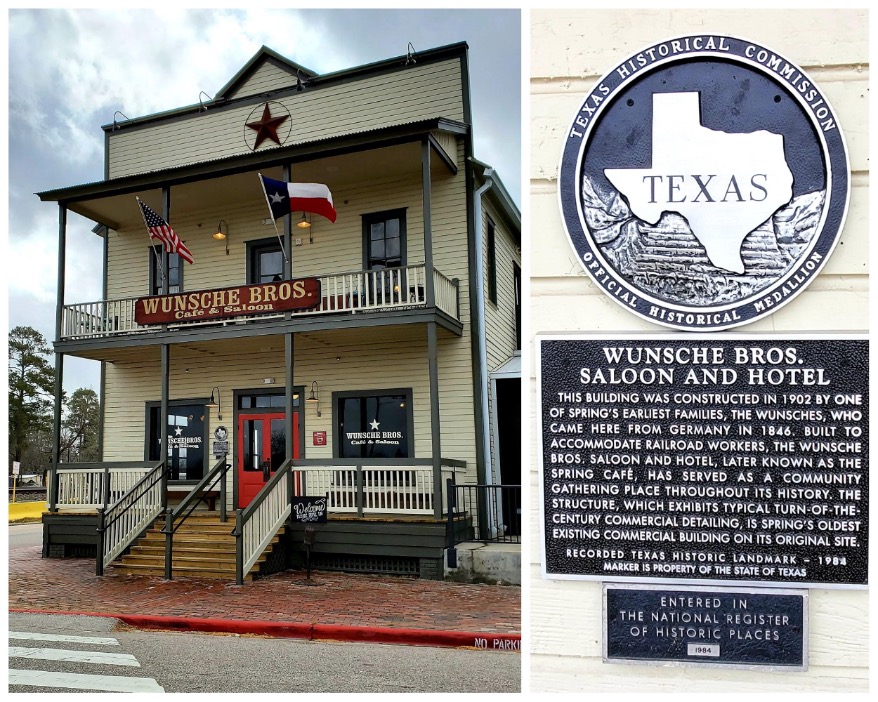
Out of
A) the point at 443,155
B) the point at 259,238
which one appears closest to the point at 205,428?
the point at 259,238

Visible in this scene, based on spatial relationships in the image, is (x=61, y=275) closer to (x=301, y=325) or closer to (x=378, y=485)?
(x=301, y=325)

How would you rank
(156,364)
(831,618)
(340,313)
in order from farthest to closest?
1. (156,364)
2. (340,313)
3. (831,618)

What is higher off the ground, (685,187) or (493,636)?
(685,187)

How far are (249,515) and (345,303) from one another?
14.5ft

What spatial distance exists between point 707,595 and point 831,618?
46 cm

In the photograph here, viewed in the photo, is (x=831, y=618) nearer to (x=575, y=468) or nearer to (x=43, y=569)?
(x=575, y=468)

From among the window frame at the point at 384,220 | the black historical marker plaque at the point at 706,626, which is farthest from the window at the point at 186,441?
the black historical marker plaque at the point at 706,626

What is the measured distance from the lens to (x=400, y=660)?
771cm

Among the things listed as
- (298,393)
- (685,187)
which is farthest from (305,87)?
(685,187)

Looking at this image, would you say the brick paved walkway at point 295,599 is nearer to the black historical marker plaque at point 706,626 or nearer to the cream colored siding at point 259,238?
the black historical marker plaque at point 706,626

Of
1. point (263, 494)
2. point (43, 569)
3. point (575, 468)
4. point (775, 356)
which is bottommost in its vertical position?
point (43, 569)

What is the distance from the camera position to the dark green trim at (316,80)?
16431 millimetres

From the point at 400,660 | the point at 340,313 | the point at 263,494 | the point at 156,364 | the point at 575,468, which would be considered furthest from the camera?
the point at 156,364

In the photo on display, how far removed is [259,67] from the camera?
18.2 m
